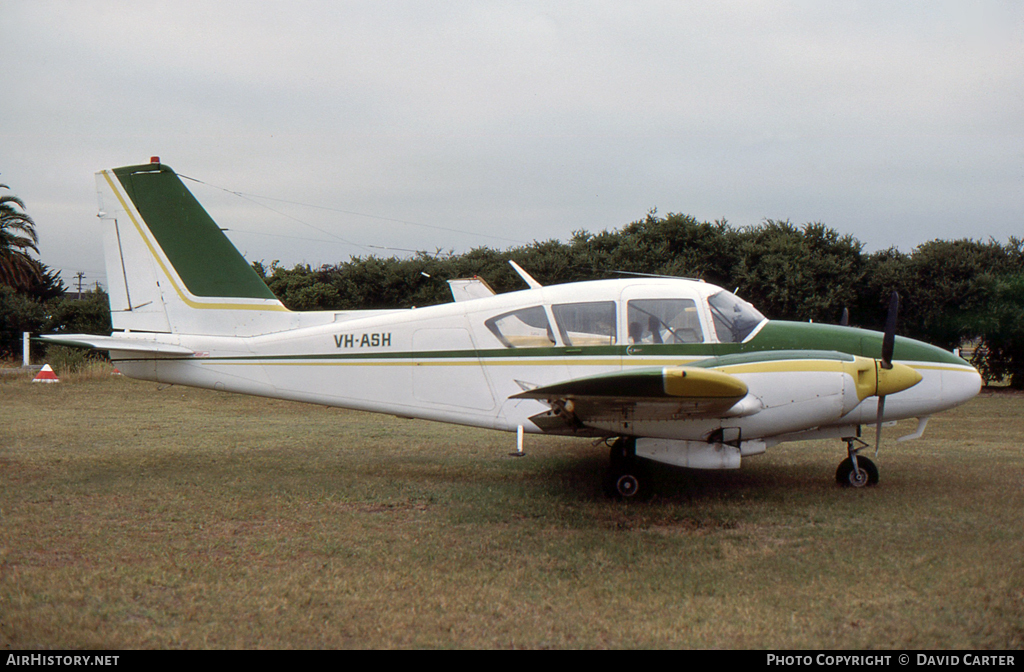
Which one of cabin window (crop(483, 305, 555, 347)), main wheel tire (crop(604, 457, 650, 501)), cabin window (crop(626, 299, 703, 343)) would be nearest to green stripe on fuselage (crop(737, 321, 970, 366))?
cabin window (crop(626, 299, 703, 343))

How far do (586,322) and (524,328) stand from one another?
660mm

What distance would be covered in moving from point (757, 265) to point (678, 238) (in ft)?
8.50

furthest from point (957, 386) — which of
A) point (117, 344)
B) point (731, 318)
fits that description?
point (117, 344)

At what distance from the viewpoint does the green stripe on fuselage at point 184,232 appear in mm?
7926

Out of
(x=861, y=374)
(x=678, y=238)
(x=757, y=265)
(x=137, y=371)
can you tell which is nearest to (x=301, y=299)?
(x=678, y=238)

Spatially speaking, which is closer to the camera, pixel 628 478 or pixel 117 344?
pixel 628 478

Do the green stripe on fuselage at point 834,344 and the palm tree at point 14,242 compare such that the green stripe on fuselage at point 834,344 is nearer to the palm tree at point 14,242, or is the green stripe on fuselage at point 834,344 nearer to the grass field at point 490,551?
the grass field at point 490,551

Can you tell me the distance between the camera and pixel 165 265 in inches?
313

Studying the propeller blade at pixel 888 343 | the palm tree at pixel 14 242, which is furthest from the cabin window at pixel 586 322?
the palm tree at pixel 14 242

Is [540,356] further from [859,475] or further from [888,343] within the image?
[859,475]

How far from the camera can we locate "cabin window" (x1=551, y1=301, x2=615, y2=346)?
22.7 ft

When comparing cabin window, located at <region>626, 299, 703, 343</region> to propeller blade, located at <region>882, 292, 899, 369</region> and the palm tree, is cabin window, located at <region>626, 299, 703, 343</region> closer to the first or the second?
propeller blade, located at <region>882, 292, 899, 369</region>

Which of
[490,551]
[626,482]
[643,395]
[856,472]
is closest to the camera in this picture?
[490,551]

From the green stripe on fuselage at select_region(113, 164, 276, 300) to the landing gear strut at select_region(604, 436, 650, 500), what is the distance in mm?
4536
